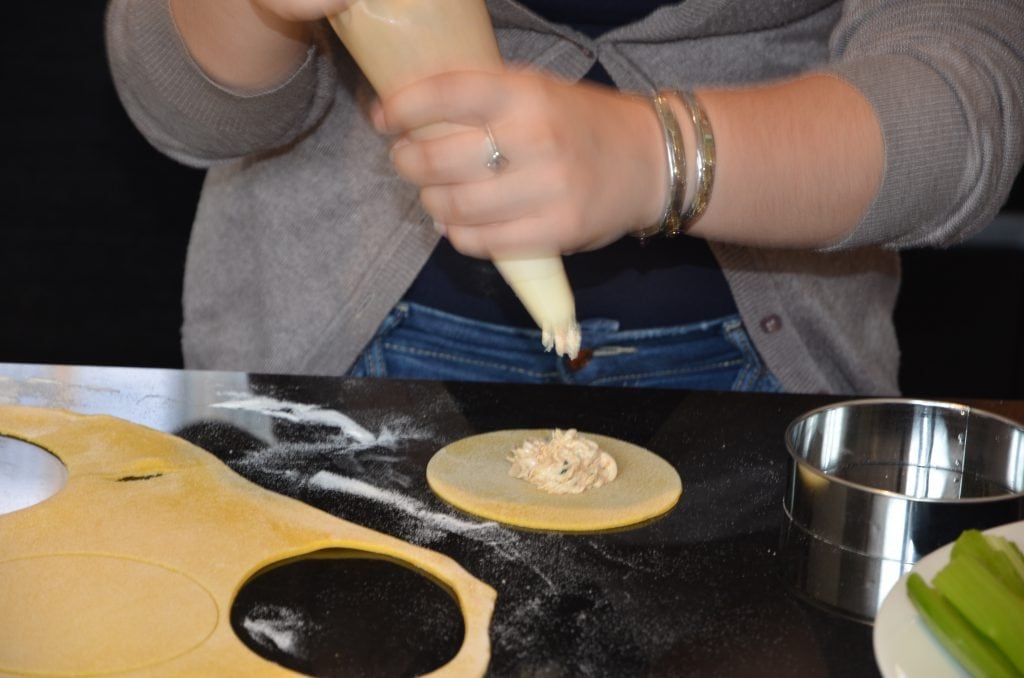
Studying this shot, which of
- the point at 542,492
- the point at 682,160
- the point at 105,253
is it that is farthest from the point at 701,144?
the point at 105,253

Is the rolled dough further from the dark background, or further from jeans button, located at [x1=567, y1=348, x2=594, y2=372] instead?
the dark background

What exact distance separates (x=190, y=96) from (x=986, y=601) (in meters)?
0.71

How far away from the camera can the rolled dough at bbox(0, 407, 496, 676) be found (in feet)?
1.97

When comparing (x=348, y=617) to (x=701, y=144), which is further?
(x=701, y=144)

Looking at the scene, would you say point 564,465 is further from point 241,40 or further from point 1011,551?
point 241,40

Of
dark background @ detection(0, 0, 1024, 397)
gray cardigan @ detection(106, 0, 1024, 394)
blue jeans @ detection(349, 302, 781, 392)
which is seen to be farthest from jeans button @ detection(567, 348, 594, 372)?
dark background @ detection(0, 0, 1024, 397)

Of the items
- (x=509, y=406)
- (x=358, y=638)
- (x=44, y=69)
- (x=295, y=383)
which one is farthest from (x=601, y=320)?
(x=44, y=69)

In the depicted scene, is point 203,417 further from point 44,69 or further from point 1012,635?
point 44,69

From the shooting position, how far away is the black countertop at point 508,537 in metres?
0.61

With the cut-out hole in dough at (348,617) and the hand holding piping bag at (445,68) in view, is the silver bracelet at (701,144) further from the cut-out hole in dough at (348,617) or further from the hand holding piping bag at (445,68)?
the cut-out hole in dough at (348,617)

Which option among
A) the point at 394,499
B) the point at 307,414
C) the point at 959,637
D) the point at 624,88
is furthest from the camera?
the point at 624,88

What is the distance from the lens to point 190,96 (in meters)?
0.99

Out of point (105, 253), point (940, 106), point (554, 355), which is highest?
point (940, 106)

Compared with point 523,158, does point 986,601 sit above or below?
below
